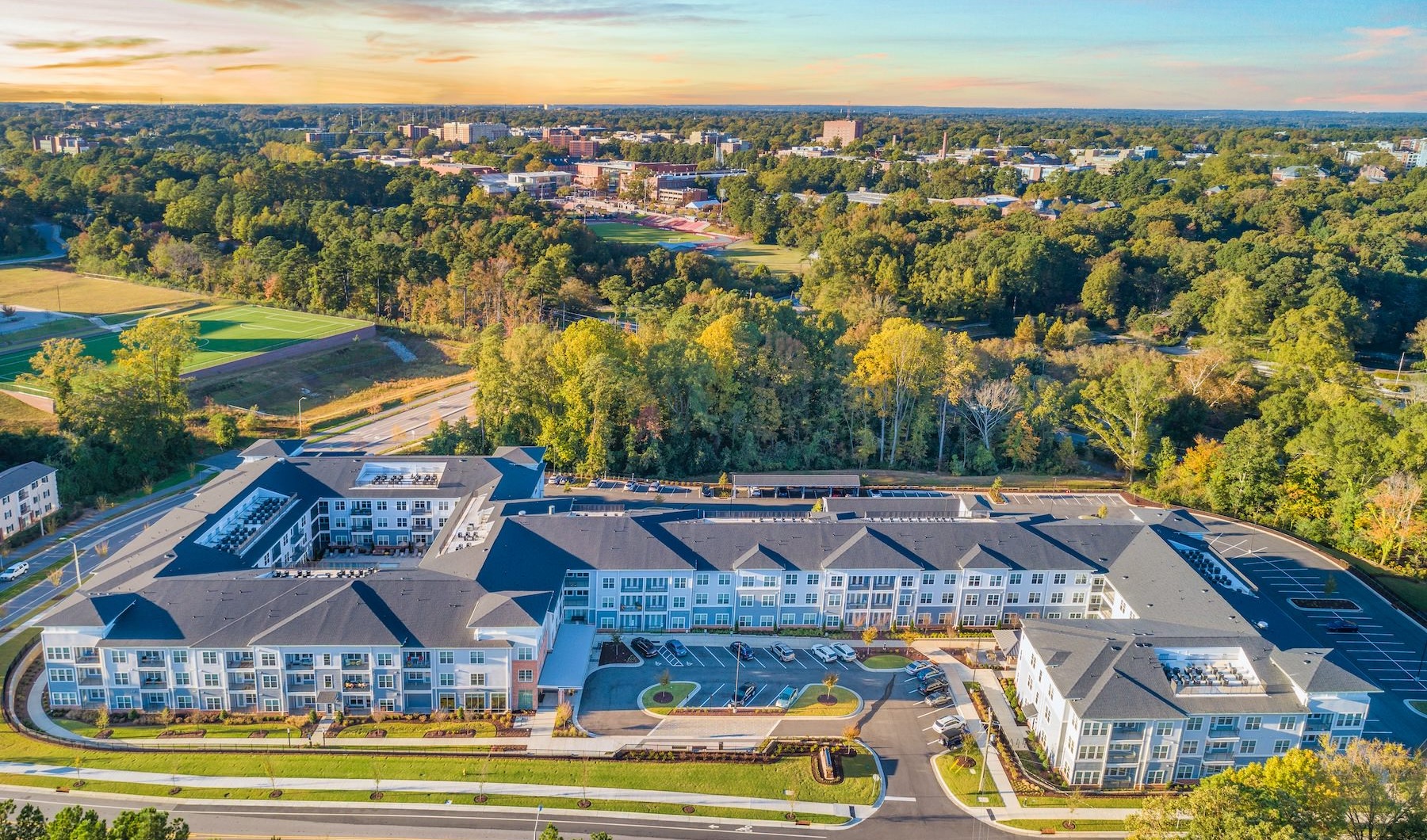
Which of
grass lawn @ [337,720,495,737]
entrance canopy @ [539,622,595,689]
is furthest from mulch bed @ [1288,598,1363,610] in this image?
grass lawn @ [337,720,495,737]

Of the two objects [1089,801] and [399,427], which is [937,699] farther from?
[399,427]

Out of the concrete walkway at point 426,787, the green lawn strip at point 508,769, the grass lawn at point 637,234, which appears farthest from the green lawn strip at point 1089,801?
the grass lawn at point 637,234

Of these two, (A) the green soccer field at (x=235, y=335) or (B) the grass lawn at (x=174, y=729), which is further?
(A) the green soccer field at (x=235, y=335)

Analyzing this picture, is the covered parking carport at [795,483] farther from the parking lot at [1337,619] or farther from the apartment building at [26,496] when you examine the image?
the apartment building at [26,496]

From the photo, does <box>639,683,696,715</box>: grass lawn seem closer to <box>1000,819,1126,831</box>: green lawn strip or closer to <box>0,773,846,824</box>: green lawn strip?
<box>0,773,846,824</box>: green lawn strip

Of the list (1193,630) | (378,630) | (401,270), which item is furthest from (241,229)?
(1193,630)

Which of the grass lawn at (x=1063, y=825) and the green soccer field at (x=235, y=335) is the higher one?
the green soccer field at (x=235, y=335)
